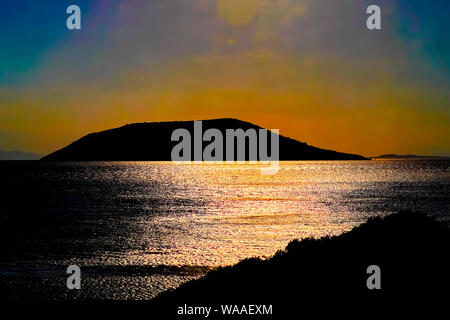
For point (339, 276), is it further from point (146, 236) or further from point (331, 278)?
point (146, 236)

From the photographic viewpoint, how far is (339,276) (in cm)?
1853

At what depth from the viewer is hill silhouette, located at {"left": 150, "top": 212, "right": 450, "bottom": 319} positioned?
16.6m

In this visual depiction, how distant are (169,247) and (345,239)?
55.7 ft

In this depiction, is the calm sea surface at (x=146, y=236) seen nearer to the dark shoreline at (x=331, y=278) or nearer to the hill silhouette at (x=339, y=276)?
the dark shoreline at (x=331, y=278)

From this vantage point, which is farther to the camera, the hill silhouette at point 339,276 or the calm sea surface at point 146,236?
the calm sea surface at point 146,236

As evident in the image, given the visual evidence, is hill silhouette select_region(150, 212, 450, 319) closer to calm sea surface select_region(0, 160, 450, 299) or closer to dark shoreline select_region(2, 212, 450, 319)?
dark shoreline select_region(2, 212, 450, 319)

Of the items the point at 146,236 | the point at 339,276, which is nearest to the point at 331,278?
the point at 339,276

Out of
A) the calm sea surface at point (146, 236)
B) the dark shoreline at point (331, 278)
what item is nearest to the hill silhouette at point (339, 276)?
the dark shoreline at point (331, 278)

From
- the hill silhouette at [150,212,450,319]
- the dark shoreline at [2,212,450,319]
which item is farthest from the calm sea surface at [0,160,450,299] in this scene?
the hill silhouette at [150,212,450,319]

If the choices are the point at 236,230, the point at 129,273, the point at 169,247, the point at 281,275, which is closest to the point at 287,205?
the point at 236,230

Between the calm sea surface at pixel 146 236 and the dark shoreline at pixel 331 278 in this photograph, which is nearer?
the dark shoreline at pixel 331 278

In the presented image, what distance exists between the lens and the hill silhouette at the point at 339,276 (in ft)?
54.3

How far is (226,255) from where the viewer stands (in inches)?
1286

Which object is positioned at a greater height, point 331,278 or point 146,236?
point 331,278
